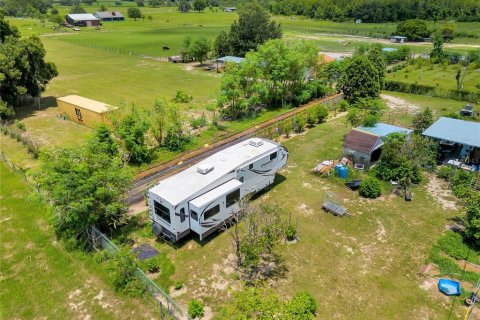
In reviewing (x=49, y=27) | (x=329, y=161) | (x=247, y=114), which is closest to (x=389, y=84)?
(x=247, y=114)

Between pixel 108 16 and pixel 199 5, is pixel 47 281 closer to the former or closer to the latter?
pixel 108 16

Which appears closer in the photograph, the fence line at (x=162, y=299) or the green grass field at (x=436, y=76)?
the fence line at (x=162, y=299)

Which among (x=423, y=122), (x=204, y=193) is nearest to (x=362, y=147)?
(x=423, y=122)

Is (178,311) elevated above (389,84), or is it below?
below

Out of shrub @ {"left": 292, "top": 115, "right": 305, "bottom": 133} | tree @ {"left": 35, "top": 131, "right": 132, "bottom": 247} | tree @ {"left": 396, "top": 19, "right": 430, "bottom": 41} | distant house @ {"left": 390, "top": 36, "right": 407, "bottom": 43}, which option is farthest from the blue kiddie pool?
tree @ {"left": 396, "top": 19, "right": 430, "bottom": 41}

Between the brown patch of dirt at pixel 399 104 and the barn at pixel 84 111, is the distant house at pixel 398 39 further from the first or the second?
the barn at pixel 84 111

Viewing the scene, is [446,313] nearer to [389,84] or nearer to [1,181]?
[1,181]

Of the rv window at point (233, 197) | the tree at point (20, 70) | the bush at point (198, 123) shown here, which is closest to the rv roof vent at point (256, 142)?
the rv window at point (233, 197)
